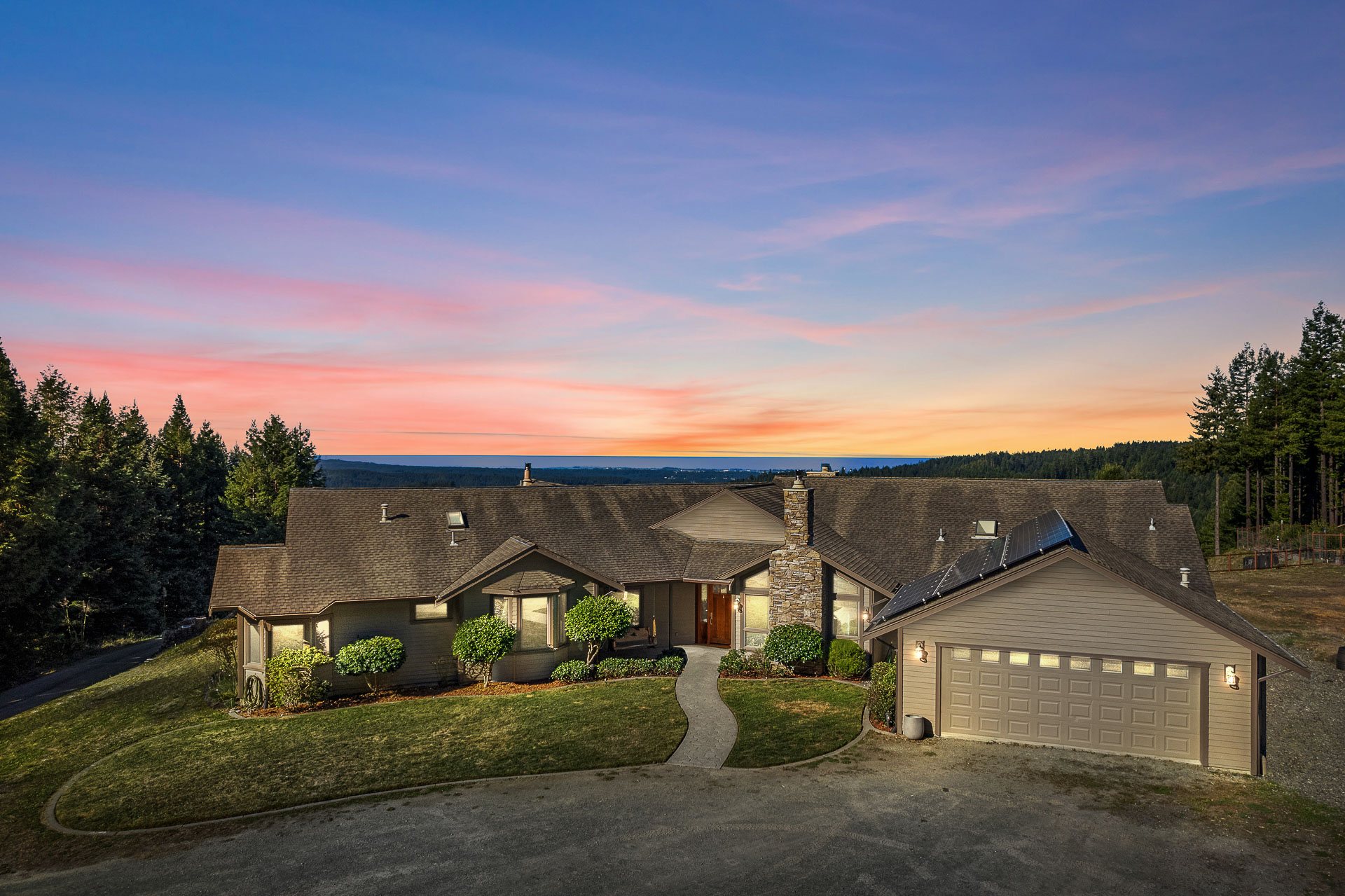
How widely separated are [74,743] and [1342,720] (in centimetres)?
3372

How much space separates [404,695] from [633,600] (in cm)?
783

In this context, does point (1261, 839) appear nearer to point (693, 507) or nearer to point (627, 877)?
point (627, 877)

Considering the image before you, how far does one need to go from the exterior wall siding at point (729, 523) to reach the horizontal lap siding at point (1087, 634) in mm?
9012

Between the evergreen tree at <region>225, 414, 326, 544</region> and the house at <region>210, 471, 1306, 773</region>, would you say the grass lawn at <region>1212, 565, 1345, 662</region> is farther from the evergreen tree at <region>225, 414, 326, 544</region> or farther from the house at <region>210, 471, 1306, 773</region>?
the evergreen tree at <region>225, 414, 326, 544</region>

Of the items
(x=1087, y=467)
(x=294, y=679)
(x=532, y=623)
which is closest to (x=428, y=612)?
(x=532, y=623)

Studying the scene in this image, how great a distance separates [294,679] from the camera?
20.6 m

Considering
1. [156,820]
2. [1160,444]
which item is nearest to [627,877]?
[156,820]

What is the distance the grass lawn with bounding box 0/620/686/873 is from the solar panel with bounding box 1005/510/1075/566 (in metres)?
9.29

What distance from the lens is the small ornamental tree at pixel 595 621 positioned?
22.6 m

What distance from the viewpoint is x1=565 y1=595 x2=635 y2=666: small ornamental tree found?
22562 mm

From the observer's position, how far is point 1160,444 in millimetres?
140125

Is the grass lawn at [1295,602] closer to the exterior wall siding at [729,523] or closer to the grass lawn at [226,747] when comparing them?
the exterior wall siding at [729,523]

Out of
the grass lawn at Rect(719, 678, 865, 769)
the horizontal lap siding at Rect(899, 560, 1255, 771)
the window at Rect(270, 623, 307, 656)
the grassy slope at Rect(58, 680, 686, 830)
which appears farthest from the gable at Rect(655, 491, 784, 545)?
the window at Rect(270, 623, 307, 656)

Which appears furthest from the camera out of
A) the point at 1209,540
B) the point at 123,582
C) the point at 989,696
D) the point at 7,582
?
the point at 1209,540
